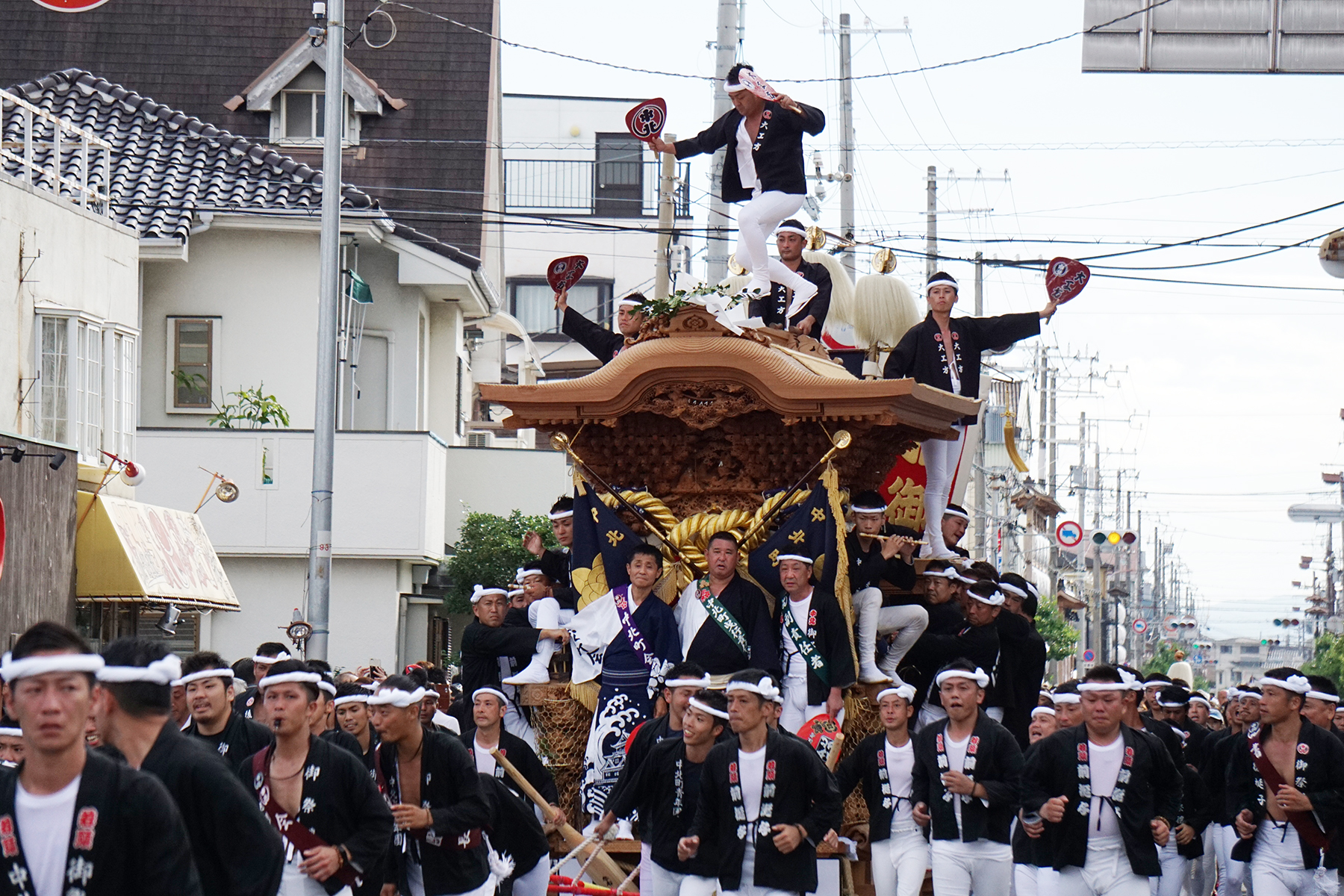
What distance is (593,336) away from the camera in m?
13.0

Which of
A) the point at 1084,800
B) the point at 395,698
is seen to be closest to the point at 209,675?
the point at 395,698

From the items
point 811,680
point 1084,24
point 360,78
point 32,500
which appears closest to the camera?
point 811,680

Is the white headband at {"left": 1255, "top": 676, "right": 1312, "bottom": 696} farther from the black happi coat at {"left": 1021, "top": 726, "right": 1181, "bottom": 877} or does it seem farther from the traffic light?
the traffic light

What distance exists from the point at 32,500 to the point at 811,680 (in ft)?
25.4

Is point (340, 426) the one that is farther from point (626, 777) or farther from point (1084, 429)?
point (1084, 429)

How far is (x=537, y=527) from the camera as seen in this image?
23.2 metres

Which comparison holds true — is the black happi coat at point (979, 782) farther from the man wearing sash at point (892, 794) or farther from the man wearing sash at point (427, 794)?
the man wearing sash at point (427, 794)

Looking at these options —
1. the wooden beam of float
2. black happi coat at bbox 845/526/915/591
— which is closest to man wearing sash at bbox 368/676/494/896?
the wooden beam of float

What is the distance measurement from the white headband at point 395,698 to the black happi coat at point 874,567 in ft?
12.7

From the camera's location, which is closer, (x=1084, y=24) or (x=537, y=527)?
(x=1084, y=24)

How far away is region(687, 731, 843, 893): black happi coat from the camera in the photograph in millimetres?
8398

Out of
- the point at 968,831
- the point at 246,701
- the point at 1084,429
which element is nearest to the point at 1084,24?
the point at 968,831

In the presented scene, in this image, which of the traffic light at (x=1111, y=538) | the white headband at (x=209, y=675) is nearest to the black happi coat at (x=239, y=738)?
the white headband at (x=209, y=675)

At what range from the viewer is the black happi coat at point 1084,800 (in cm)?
924
